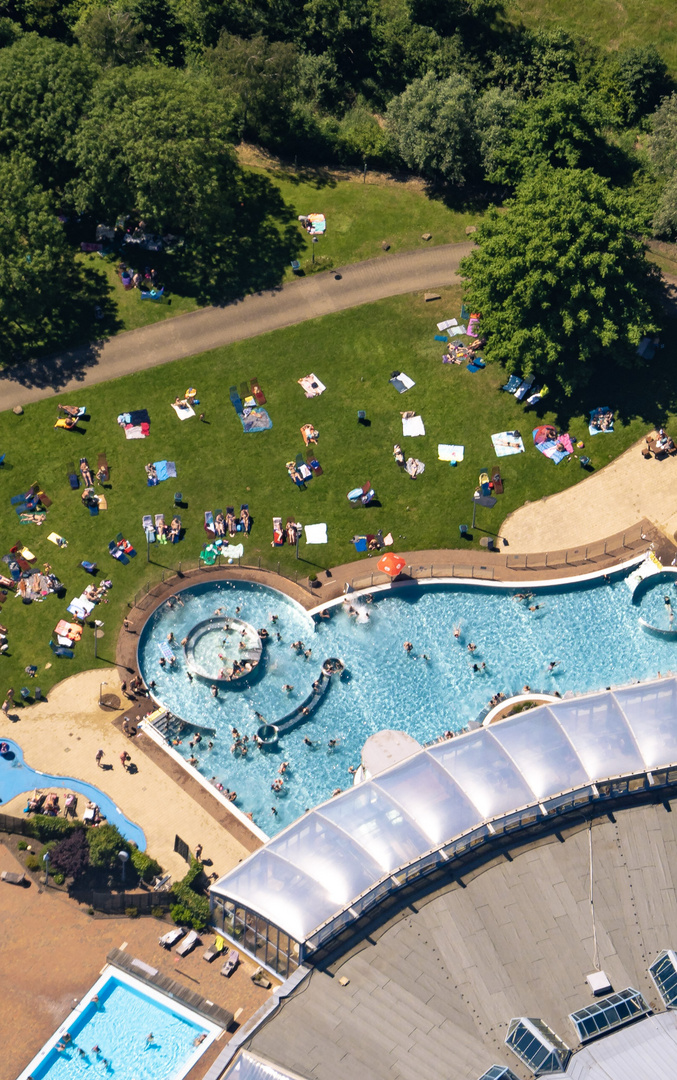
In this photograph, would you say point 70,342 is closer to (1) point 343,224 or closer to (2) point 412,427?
(1) point 343,224

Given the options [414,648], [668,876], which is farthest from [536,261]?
[668,876]

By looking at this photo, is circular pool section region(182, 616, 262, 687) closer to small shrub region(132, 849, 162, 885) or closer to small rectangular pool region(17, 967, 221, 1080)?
small shrub region(132, 849, 162, 885)

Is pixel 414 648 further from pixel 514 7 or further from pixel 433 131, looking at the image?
pixel 514 7

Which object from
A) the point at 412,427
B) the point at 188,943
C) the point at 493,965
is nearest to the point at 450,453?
the point at 412,427

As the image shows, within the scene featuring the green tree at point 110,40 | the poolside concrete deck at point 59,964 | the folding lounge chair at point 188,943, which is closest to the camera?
the poolside concrete deck at point 59,964

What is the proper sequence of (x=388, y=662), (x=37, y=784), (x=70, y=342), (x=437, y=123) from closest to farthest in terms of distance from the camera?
(x=37, y=784)
(x=388, y=662)
(x=437, y=123)
(x=70, y=342)

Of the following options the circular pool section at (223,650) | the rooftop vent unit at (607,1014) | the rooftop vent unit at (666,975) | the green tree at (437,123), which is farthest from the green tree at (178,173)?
the rooftop vent unit at (607,1014)

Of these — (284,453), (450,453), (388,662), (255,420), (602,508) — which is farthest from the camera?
(255,420)

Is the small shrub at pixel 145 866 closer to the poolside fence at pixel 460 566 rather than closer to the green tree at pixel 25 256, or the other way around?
the poolside fence at pixel 460 566
